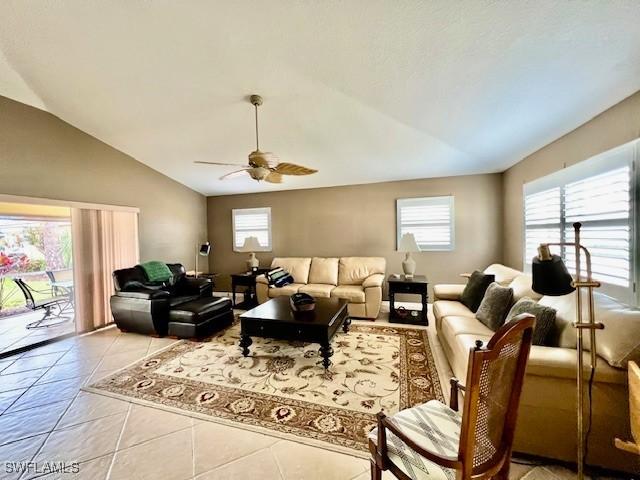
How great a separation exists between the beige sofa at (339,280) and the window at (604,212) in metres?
2.31

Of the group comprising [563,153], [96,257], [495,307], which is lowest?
[495,307]

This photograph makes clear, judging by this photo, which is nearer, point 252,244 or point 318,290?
point 318,290

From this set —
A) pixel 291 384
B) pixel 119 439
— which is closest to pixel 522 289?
pixel 291 384

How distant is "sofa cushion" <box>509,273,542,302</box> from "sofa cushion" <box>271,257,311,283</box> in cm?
316

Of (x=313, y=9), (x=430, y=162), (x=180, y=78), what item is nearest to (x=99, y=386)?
(x=180, y=78)

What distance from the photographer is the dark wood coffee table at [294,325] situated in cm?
253

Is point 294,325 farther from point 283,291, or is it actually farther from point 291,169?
point 283,291

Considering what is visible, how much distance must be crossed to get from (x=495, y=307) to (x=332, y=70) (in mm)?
2648

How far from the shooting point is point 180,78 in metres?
2.53

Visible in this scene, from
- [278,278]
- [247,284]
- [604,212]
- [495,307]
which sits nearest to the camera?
[604,212]

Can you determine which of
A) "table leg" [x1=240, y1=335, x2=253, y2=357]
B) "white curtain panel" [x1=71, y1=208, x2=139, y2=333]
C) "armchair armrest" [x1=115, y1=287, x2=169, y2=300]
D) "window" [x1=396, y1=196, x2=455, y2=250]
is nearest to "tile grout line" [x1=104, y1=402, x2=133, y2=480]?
"table leg" [x1=240, y1=335, x2=253, y2=357]

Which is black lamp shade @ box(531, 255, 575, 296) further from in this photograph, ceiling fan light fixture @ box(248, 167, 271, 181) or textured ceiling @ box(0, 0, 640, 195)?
ceiling fan light fixture @ box(248, 167, 271, 181)

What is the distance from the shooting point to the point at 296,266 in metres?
4.94

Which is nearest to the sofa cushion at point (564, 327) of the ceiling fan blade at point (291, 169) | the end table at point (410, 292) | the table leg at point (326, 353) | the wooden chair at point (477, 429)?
the wooden chair at point (477, 429)
